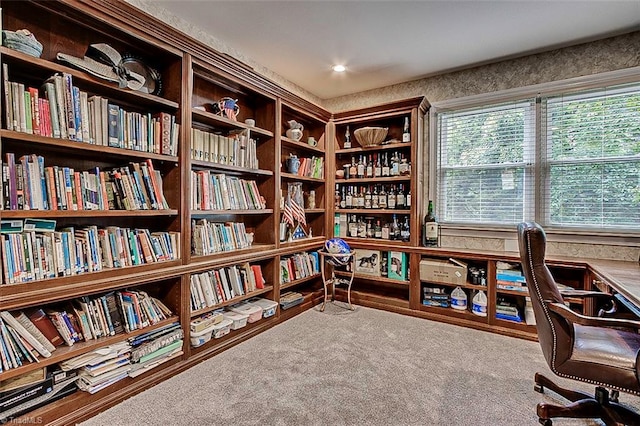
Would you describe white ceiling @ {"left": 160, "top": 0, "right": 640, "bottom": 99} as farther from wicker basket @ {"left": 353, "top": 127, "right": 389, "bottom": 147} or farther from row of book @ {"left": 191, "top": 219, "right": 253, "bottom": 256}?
row of book @ {"left": 191, "top": 219, "right": 253, "bottom": 256}

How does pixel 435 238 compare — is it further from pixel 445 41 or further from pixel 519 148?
pixel 445 41

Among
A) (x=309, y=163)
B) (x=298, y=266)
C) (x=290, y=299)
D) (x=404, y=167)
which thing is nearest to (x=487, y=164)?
(x=404, y=167)

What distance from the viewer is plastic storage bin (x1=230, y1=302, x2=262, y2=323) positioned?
283 centimetres

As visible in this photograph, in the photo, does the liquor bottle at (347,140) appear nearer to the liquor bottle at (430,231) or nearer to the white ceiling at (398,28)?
the white ceiling at (398,28)

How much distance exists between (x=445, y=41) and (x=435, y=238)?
1.94 meters

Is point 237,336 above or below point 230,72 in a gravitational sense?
below

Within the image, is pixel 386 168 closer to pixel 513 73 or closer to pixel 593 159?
pixel 513 73

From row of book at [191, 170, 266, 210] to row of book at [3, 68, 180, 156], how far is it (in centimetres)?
33

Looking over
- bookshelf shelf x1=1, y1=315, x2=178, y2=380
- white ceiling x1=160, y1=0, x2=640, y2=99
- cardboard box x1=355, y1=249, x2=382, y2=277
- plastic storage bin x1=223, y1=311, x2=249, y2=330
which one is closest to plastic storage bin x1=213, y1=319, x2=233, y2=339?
plastic storage bin x1=223, y1=311, x2=249, y2=330

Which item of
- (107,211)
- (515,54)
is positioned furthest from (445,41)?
(107,211)

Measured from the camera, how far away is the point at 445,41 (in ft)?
9.52

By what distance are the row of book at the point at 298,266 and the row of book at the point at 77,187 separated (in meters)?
1.47

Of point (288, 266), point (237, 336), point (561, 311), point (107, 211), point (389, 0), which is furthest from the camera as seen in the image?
point (288, 266)

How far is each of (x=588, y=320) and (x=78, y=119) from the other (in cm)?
281
